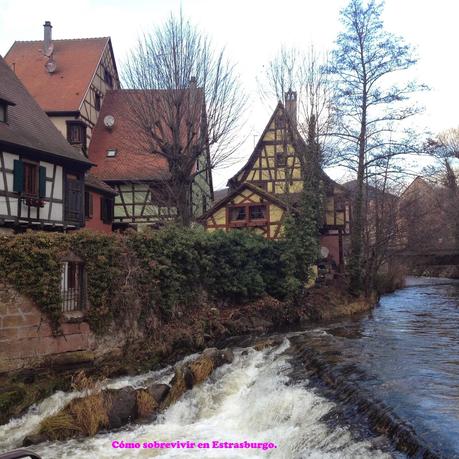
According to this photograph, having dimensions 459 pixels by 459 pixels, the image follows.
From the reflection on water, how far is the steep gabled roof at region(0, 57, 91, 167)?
1168 cm

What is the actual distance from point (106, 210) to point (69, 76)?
340 inches

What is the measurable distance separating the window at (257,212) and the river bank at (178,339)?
443 centimetres

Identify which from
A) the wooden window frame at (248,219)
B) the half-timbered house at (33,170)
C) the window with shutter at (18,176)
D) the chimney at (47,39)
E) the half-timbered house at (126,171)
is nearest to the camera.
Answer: the half-timbered house at (33,170)

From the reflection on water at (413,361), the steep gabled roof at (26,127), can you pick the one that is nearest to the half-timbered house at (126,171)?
the steep gabled roof at (26,127)

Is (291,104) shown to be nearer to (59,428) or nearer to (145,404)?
(145,404)

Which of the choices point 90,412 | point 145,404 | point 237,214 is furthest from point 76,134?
point 90,412

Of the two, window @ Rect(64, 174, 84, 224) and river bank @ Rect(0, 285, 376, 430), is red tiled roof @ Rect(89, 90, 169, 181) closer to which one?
window @ Rect(64, 174, 84, 224)

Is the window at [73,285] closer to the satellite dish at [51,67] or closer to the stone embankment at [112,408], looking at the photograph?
the stone embankment at [112,408]

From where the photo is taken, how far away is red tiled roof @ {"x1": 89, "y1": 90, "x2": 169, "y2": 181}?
1013 inches

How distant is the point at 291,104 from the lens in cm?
2256

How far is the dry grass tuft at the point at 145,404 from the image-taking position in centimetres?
872

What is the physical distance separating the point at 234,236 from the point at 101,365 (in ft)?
24.5

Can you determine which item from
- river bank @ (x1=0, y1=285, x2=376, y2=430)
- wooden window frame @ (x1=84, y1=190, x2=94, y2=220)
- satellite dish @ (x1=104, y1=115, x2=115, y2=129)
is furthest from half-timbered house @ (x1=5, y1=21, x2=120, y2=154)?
river bank @ (x1=0, y1=285, x2=376, y2=430)

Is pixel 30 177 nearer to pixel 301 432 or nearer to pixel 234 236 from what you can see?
pixel 234 236
